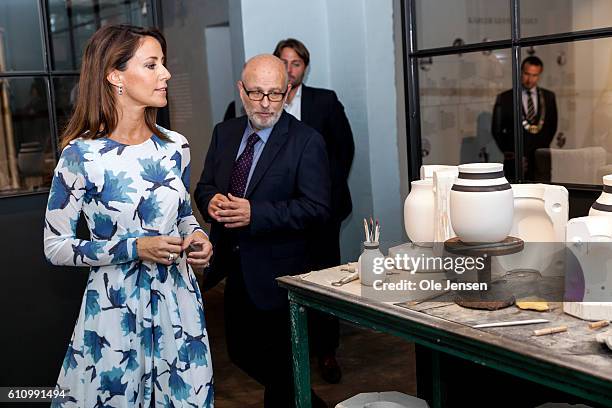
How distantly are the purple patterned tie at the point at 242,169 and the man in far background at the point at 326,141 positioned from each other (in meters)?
1.08

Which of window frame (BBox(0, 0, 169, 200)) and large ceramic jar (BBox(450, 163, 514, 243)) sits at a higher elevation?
window frame (BBox(0, 0, 169, 200))

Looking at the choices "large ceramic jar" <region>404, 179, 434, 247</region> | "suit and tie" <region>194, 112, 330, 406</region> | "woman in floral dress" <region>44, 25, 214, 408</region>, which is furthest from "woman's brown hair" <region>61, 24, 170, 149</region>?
"large ceramic jar" <region>404, 179, 434, 247</region>

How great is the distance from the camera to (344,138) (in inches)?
171

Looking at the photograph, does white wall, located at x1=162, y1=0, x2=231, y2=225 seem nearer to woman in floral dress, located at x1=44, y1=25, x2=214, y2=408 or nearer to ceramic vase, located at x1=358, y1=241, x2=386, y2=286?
woman in floral dress, located at x1=44, y1=25, x2=214, y2=408

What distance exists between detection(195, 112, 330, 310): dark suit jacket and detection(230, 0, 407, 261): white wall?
4.82 ft

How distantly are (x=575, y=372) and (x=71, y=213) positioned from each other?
4.95 feet

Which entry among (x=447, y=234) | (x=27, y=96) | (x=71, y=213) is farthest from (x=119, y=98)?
(x=27, y=96)

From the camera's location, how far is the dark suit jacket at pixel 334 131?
428 centimetres

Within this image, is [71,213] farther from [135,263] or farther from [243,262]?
[243,262]

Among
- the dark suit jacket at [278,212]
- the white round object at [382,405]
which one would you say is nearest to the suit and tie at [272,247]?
the dark suit jacket at [278,212]

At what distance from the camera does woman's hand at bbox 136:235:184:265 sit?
2.29m

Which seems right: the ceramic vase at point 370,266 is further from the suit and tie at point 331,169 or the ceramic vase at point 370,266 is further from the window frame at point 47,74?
the suit and tie at point 331,169

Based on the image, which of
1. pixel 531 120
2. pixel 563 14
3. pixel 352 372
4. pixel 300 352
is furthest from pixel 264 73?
pixel 563 14

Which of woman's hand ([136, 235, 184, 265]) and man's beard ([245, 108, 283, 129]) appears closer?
woman's hand ([136, 235, 184, 265])
